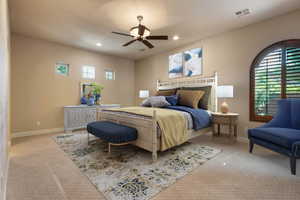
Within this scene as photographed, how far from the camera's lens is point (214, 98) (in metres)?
3.87

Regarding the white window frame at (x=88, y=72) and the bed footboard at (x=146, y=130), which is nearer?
the bed footboard at (x=146, y=130)

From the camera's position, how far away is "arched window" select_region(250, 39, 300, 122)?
277 centimetres

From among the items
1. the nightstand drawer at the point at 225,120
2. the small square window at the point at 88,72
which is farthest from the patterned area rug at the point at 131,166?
the small square window at the point at 88,72

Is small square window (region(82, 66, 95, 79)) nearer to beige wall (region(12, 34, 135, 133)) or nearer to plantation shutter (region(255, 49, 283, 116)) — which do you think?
beige wall (region(12, 34, 135, 133))

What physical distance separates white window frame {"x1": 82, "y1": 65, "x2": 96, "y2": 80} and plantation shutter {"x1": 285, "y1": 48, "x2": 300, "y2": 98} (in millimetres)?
5426

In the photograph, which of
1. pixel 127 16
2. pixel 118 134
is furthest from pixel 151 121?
pixel 127 16

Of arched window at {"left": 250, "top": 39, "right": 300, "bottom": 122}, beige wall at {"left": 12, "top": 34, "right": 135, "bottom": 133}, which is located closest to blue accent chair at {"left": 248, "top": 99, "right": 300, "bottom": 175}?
arched window at {"left": 250, "top": 39, "right": 300, "bottom": 122}

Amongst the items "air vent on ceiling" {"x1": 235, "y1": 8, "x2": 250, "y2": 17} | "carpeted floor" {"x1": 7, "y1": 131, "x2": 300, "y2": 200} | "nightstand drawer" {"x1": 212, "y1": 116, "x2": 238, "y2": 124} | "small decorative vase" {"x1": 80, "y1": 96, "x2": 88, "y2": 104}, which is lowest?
"carpeted floor" {"x1": 7, "y1": 131, "x2": 300, "y2": 200}

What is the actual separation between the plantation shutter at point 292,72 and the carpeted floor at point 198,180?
1315 mm

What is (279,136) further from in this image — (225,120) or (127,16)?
(127,16)

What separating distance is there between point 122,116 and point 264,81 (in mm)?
3236

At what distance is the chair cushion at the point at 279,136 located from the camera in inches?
78.1

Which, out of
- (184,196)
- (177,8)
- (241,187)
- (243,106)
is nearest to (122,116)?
(184,196)

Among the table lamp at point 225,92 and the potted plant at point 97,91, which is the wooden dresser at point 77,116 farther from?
the table lamp at point 225,92
